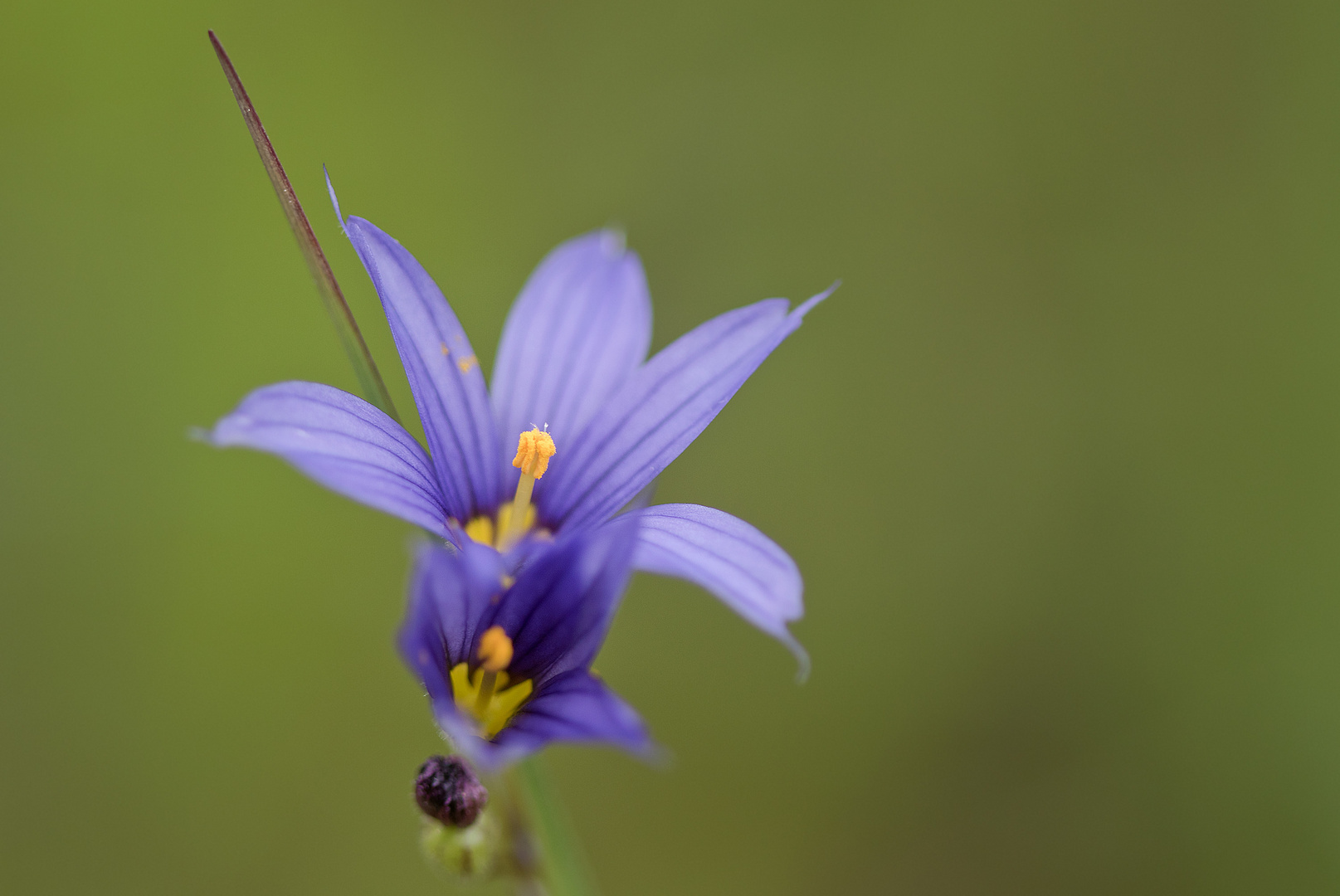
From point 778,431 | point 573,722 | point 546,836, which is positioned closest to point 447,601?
point 573,722

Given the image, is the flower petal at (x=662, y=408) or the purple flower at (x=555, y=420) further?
the flower petal at (x=662, y=408)

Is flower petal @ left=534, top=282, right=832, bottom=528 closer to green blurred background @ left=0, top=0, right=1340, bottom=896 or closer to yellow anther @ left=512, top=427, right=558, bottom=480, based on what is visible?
yellow anther @ left=512, top=427, right=558, bottom=480

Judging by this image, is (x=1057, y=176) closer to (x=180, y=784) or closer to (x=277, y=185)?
(x=277, y=185)

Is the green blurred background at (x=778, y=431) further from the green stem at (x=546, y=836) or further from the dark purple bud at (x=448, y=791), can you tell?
the dark purple bud at (x=448, y=791)

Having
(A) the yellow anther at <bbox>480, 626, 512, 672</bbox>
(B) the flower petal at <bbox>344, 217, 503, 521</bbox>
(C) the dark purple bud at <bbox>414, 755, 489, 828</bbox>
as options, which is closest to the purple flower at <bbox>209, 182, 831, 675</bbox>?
(B) the flower petal at <bbox>344, 217, 503, 521</bbox>

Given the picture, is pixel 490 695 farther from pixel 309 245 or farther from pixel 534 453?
pixel 309 245

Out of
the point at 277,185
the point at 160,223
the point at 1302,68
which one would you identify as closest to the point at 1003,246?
the point at 1302,68

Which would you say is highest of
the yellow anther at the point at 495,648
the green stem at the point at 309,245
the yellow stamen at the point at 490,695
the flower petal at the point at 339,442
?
the green stem at the point at 309,245

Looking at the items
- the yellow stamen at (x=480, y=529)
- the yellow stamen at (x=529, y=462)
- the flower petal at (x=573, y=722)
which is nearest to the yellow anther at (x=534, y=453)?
the yellow stamen at (x=529, y=462)
